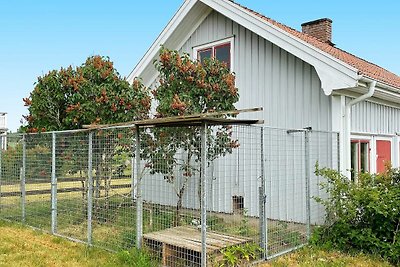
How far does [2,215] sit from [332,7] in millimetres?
10993

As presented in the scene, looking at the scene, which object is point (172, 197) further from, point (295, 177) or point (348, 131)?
point (348, 131)

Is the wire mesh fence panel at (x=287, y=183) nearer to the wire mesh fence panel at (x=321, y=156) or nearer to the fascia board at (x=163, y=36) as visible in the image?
the wire mesh fence panel at (x=321, y=156)

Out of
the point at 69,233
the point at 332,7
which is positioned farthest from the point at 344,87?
the point at 332,7

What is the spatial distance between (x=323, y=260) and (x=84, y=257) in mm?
3543

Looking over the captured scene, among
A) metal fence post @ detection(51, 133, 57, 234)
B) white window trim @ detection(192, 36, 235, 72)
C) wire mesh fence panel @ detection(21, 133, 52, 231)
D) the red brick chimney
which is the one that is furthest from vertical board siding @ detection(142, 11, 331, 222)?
the red brick chimney

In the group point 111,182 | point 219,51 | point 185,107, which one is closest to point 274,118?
point 185,107

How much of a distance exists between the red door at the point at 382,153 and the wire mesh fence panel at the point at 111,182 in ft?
18.1

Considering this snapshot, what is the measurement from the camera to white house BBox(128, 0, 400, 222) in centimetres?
724

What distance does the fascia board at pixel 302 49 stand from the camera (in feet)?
22.2

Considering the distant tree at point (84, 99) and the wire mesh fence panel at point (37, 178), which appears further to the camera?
the distant tree at point (84, 99)

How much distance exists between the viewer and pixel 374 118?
28.1 ft

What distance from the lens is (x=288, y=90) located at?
8.02 m

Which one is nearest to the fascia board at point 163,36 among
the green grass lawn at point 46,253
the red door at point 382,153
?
the green grass lawn at point 46,253

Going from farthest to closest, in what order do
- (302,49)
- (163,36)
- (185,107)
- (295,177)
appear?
(163,36), (295,177), (302,49), (185,107)
